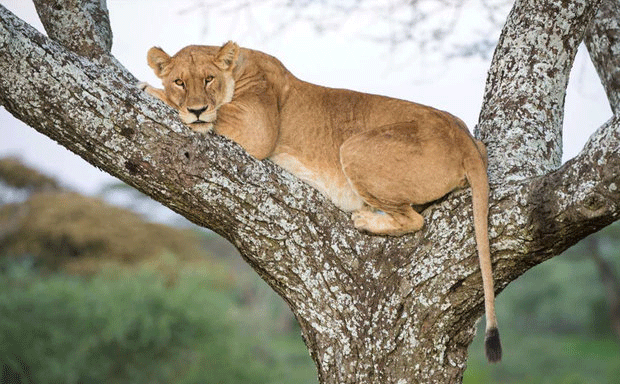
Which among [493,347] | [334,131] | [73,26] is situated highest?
[73,26]

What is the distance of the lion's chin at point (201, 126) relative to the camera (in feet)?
11.8

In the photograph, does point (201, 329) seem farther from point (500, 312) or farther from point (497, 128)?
point (497, 128)

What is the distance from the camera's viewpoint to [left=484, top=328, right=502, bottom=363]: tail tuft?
3.36m

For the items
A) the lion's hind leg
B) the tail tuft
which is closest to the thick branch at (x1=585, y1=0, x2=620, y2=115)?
the lion's hind leg

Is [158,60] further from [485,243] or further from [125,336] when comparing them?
[125,336]

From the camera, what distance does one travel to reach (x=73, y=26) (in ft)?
13.6

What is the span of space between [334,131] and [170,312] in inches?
523

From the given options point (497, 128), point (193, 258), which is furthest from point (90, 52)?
point (193, 258)

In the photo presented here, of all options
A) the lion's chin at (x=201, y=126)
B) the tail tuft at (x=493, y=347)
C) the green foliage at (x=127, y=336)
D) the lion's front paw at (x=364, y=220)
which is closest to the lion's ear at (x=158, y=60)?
the lion's chin at (x=201, y=126)

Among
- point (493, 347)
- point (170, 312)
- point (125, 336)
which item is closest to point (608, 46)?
point (493, 347)

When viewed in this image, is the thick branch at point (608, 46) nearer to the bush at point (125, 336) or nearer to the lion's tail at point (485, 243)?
the lion's tail at point (485, 243)

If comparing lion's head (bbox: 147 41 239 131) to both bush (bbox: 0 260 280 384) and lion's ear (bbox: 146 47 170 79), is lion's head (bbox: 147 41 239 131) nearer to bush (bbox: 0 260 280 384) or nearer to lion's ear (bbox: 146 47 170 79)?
lion's ear (bbox: 146 47 170 79)

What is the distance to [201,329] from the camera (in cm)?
1686

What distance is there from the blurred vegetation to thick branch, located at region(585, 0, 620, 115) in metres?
12.5
